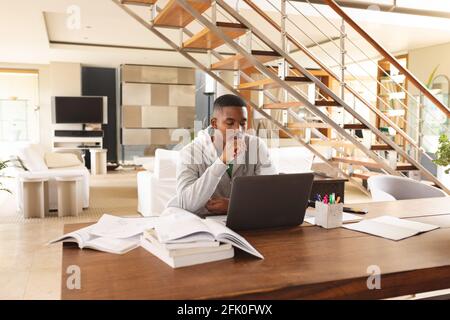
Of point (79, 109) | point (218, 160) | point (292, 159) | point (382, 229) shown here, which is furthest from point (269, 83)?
point (79, 109)

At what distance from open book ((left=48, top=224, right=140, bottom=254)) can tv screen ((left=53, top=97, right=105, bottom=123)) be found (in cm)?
909

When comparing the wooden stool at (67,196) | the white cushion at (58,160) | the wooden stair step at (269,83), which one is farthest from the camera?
the white cushion at (58,160)

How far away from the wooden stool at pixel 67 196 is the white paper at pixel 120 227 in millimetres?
3752

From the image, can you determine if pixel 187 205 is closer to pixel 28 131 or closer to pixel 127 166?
pixel 127 166

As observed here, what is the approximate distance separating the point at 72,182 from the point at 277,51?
113 inches

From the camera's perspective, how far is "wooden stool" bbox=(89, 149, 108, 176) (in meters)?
9.58

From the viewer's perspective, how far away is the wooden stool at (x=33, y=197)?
504cm

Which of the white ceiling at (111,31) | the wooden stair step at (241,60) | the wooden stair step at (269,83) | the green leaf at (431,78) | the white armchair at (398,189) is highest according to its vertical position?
the white ceiling at (111,31)

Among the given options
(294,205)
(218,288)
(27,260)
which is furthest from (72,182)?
(218,288)

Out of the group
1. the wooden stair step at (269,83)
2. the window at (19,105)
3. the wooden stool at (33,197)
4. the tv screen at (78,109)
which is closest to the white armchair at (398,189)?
the wooden stair step at (269,83)

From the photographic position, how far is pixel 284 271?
3.99 ft

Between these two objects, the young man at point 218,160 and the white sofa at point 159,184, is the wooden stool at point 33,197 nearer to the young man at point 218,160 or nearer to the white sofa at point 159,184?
the white sofa at point 159,184

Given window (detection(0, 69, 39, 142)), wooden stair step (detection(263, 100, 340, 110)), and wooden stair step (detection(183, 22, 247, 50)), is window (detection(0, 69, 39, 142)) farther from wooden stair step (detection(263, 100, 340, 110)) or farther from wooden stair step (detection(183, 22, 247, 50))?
wooden stair step (detection(263, 100, 340, 110))
